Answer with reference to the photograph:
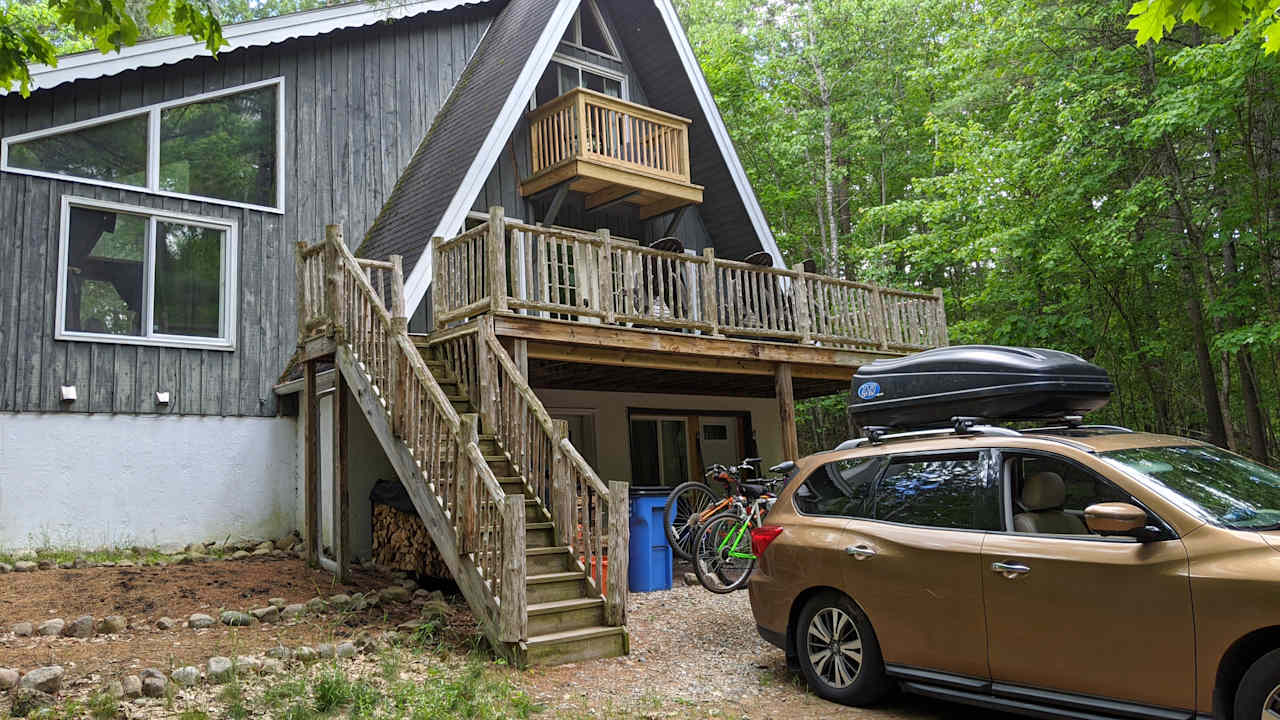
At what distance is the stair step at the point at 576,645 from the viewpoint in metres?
6.38

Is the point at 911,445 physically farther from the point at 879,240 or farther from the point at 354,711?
the point at 879,240

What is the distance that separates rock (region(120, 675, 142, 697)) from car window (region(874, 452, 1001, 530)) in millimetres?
4474

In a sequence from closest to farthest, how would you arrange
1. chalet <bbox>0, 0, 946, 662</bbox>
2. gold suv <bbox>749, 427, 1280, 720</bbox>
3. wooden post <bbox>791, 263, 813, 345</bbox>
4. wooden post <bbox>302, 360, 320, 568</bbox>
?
gold suv <bbox>749, 427, 1280, 720</bbox>
chalet <bbox>0, 0, 946, 662</bbox>
wooden post <bbox>302, 360, 320, 568</bbox>
wooden post <bbox>791, 263, 813, 345</bbox>

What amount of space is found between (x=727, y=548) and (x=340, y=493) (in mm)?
4070

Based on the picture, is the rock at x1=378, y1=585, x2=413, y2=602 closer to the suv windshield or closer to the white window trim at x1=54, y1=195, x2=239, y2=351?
the white window trim at x1=54, y1=195, x2=239, y2=351

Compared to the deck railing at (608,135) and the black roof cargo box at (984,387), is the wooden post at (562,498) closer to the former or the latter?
the black roof cargo box at (984,387)

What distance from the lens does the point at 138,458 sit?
35.1 ft

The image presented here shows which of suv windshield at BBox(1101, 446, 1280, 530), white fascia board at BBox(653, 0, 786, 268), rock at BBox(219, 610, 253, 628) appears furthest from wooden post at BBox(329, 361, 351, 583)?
white fascia board at BBox(653, 0, 786, 268)

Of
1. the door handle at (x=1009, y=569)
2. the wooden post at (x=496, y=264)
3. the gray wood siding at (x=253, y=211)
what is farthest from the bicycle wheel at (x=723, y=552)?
the gray wood siding at (x=253, y=211)

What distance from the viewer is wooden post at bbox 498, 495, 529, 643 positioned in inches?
250

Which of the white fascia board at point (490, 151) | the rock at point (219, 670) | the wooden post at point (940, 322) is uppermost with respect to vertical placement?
the white fascia board at point (490, 151)

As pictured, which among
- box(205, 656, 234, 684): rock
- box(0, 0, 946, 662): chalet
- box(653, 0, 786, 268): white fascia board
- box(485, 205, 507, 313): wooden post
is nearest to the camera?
box(205, 656, 234, 684): rock

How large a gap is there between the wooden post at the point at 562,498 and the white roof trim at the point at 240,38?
18.0 feet

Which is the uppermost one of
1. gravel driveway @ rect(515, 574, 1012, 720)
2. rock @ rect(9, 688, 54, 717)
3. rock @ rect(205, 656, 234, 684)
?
rock @ rect(9, 688, 54, 717)
